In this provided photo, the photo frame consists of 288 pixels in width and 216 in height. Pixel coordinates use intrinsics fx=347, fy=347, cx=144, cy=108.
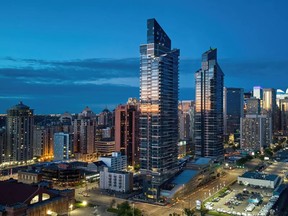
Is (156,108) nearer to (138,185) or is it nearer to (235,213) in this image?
(138,185)

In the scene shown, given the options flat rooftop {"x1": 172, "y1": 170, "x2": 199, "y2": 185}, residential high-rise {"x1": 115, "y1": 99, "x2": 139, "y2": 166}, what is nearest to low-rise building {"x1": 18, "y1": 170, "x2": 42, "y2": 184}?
residential high-rise {"x1": 115, "y1": 99, "x2": 139, "y2": 166}

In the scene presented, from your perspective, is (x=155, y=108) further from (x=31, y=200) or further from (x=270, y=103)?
(x=270, y=103)

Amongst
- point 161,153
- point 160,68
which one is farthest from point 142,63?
point 161,153

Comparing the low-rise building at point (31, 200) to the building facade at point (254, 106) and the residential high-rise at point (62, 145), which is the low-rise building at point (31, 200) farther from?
the building facade at point (254, 106)

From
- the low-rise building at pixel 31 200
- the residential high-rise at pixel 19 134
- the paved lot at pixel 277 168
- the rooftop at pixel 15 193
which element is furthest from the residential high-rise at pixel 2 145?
the paved lot at pixel 277 168

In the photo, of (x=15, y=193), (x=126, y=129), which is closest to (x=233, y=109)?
(x=126, y=129)

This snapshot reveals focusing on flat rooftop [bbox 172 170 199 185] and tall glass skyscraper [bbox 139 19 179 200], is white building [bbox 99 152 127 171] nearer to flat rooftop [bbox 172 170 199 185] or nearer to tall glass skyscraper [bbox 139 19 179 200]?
tall glass skyscraper [bbox 139 19 179 200]
